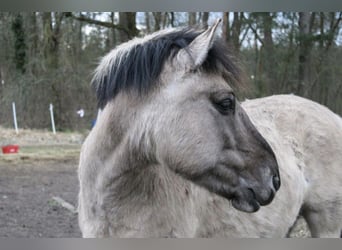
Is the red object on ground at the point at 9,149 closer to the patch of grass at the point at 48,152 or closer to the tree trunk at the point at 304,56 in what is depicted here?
the patch of grass at the point at 48,152

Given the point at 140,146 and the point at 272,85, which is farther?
the point at 272,85

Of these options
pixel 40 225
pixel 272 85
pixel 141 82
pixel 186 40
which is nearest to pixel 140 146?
pixel 141 82

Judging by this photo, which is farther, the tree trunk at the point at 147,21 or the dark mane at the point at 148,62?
the tree trunk at the point at 147,21

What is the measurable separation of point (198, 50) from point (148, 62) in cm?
17

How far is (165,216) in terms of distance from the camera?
1396mm

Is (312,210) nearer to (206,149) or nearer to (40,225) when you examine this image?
(206,149)

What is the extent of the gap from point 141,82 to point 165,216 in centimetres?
47

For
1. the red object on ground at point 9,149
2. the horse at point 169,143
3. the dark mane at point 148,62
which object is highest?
the dark mane at point 148,62

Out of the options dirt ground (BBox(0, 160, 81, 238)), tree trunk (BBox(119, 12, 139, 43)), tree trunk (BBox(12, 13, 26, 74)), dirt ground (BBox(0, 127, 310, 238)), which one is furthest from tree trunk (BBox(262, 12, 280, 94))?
tree trunk (BBox(12, 13, 26, 74))

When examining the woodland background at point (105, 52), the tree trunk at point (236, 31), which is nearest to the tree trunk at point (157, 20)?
the woodland background at point (105, 52)

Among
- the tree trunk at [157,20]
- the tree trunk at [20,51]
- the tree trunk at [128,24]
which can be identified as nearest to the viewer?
the tree trunk at [157,20]

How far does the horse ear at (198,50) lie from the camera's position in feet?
3.85

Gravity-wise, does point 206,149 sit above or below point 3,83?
above

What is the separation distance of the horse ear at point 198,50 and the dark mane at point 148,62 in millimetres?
34
